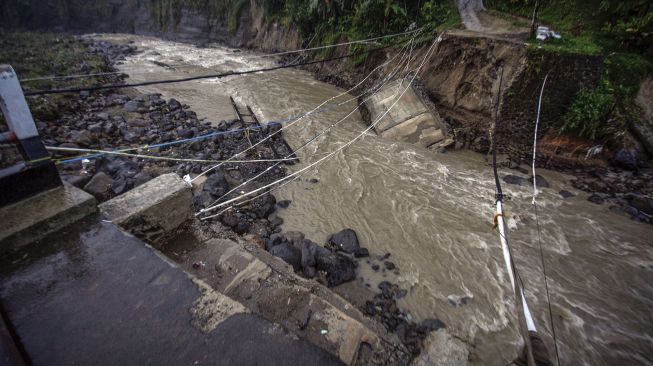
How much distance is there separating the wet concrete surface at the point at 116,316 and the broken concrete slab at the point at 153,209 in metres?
0.40

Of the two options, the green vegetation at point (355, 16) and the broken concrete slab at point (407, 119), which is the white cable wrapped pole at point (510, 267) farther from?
the green vegetation at point (355, 16)

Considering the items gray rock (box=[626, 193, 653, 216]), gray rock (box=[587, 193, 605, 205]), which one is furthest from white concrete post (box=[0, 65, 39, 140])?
gray rock (box=[626, 193, 653, 216])

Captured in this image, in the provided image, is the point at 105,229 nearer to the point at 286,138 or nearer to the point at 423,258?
the point at 423,258

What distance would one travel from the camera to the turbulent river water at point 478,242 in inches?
140

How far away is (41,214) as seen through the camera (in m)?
2.30

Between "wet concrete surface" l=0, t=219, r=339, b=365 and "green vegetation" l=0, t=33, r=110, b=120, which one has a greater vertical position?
"wet concrete surface" l=0, t=219, r=339, b=365

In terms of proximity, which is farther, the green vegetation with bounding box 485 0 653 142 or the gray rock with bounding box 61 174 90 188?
the green vegetation with bounding box 485 0 653 142

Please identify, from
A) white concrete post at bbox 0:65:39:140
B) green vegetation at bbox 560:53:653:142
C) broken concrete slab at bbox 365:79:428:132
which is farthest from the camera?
broken concrete slab at bbox 365:79:428:132

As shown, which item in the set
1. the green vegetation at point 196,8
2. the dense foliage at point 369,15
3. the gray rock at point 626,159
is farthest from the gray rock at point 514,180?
the green vegetation at point 196,8

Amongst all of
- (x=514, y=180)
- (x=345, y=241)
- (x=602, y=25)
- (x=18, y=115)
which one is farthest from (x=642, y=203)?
(x=18, y=115)

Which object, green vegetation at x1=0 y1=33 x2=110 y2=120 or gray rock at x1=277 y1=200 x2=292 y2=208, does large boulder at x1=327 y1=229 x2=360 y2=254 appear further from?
green vegetation at x1=0 y1=33 x2=110 y2=120

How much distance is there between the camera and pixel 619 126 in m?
6.26

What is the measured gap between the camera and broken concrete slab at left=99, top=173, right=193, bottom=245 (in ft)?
8.80

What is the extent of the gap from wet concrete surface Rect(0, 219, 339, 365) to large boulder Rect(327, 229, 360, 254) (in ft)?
8.15
